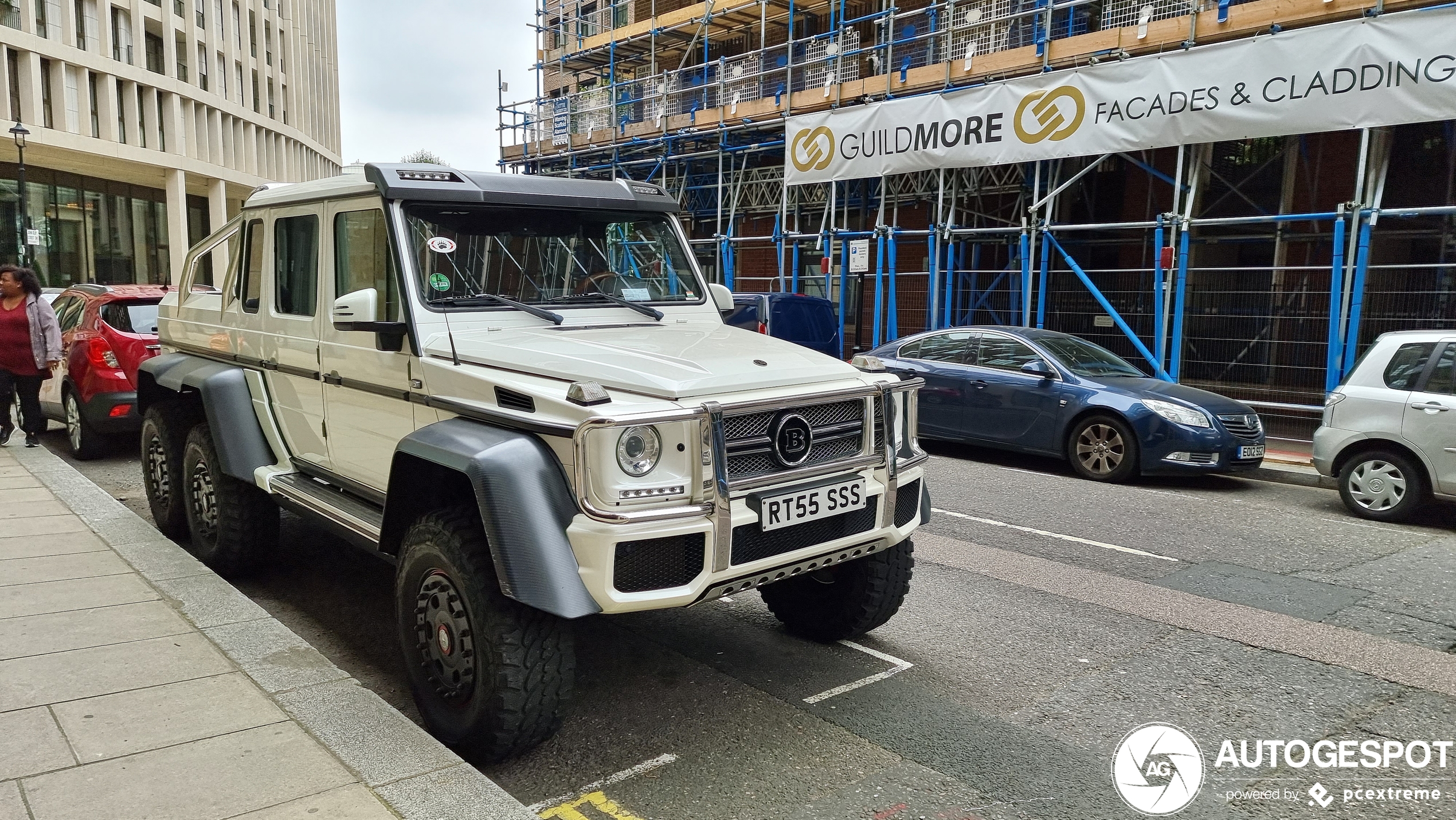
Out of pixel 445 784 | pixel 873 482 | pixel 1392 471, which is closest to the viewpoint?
pixel 445 784

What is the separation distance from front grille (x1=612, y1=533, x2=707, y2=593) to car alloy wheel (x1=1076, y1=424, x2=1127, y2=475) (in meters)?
7.18

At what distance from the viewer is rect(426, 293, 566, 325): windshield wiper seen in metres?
4.38

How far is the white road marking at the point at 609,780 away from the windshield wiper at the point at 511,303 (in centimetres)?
193

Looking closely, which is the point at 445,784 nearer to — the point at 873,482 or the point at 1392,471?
the point at 873,482

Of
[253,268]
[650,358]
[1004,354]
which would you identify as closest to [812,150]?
[1004,354]

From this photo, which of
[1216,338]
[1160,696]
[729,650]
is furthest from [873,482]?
[1216,338]

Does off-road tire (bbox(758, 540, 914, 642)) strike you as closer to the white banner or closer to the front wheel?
the front wheel

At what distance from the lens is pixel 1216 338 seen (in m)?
12.7

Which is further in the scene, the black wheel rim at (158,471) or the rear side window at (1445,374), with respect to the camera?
the rear side window at (1445,374)

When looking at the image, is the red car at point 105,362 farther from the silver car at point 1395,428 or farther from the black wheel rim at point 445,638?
the silver car at point 1395,428

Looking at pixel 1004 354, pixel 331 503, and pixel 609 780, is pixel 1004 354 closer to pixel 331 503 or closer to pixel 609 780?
pixel 331 503

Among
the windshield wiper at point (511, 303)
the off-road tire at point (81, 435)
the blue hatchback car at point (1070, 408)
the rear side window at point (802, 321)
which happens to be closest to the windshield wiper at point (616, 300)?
the windshield wiper at point (511, 303)

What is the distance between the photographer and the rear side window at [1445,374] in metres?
7.71

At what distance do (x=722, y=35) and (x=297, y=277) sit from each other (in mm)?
22168
